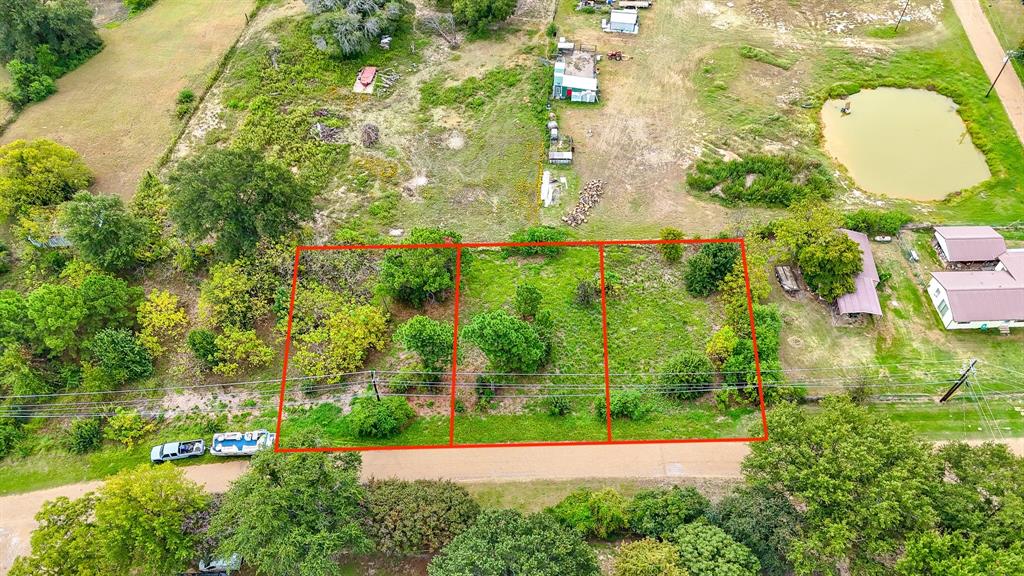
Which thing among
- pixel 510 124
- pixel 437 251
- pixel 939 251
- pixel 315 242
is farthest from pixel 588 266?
pixel 939 251

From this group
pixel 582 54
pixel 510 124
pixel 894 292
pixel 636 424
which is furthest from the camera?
pixel 582 54

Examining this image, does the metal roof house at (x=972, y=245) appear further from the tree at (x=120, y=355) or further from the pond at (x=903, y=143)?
the tree at (x=120, y=355)

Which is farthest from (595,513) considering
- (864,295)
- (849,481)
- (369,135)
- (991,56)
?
(991,56)

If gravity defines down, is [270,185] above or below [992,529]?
above

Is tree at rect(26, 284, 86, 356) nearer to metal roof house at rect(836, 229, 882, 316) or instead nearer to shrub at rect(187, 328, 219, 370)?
shrub at rect(187, 328, 219, 370)

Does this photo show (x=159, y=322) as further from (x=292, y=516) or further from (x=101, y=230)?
(x=292, y=516)

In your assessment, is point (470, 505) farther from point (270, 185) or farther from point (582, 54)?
point (582, 54)

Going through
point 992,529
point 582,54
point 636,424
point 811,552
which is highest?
point 582,54

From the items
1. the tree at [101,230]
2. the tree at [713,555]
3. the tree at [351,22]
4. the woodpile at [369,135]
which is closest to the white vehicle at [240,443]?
the tree at [101,230]
